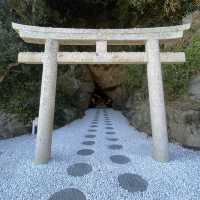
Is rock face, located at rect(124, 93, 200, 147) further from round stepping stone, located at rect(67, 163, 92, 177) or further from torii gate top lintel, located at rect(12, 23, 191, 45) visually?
round stepping stone, located at rect(67, 163, 92, 177)

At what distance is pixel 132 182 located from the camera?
2391mm

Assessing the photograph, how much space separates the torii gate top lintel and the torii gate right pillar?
0.61 feet

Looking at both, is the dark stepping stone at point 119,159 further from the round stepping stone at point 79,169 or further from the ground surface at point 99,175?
the round stepping stone at point 79,169

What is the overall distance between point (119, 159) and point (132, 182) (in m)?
0.83

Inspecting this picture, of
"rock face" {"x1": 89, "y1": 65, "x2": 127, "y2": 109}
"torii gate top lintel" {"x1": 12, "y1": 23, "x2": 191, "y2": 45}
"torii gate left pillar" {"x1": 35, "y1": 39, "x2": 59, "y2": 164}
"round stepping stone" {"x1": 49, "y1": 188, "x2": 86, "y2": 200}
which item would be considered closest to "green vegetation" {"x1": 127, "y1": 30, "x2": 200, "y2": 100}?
"torii gate top lintel" {"x1": 12, "y1": 23, "x2": 191, "y2": 45}

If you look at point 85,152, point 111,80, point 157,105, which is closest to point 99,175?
point 85,152

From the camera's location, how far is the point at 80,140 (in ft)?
15.0

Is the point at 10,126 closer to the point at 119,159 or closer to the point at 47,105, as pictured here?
the point at 47,105

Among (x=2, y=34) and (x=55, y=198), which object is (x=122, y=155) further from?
(x=2, y=34)

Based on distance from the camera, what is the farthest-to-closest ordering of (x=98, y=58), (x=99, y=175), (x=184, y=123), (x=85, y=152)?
(x=184, y=123) < (x=85, y=152) < (x=98, y=58) < (x=99, y=175)

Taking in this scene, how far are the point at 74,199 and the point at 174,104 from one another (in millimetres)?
3704

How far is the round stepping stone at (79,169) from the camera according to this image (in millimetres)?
2635

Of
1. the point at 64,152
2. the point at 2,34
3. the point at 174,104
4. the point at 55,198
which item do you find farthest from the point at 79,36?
the point at 2,34

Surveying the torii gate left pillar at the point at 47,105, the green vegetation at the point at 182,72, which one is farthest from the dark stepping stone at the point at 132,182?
the green vegetation at the point at 182,72
